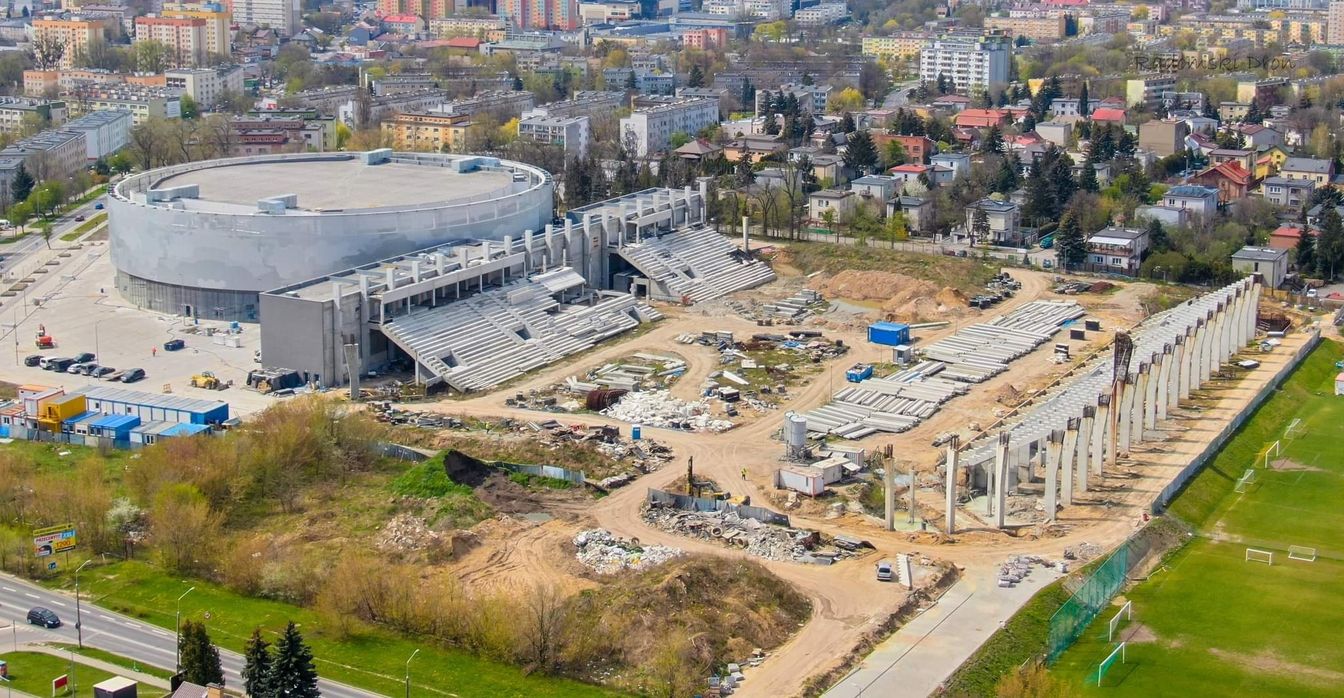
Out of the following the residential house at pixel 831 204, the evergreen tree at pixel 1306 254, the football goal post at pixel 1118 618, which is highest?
the residential house at pixel 831 204

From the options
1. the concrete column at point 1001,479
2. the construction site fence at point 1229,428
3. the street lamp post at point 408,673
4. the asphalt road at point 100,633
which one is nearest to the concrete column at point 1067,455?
the concrete column at point 1001,479

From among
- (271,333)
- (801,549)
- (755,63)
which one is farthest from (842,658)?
(755,63)

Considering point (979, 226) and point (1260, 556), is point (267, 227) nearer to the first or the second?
point (979, 226)

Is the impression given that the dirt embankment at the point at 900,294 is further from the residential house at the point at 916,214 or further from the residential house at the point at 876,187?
the residential house at the point at 876,187

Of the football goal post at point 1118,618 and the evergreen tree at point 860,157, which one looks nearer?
the football goal post at point 1118,618

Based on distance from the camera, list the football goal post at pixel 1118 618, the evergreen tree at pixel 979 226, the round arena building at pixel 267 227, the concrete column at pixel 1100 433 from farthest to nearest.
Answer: the evergreen tree at pixel 979 226 < the round arena building at pixel 267 227 < the concrete column at pixel 1100 433 < the football goal post at pixel 1118 618
